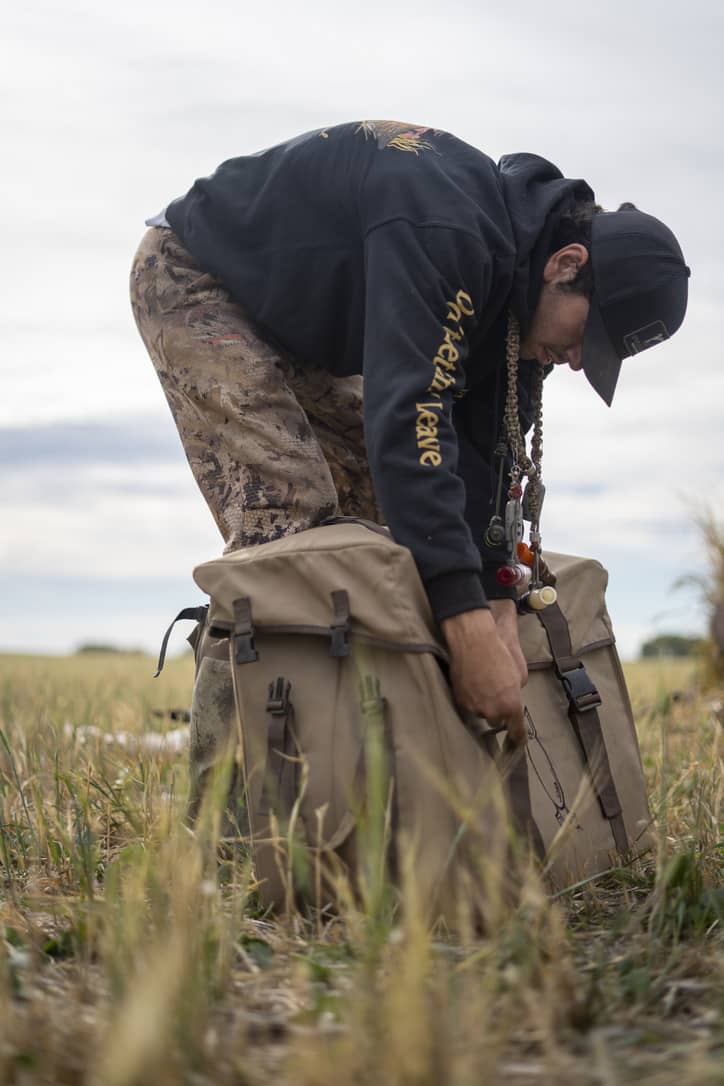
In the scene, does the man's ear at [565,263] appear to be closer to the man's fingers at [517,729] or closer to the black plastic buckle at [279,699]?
the man's fingers at [517,729]

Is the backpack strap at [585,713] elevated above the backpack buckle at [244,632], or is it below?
below

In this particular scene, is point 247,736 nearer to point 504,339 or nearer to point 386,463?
point 386,463

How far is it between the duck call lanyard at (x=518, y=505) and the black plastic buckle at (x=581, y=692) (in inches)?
7.7

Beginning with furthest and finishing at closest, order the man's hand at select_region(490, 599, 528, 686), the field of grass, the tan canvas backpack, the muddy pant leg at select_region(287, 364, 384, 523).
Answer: the muddy pant leg at select_region(287, 364, 384, 523), the man's hand at select_region(490, 599, 528, 686), the tan canvas backpack, the field of grass

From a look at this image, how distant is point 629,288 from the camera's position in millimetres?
2721

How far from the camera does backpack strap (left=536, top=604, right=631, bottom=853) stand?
2740 mm

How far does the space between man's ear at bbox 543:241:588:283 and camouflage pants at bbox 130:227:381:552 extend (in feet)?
2.40

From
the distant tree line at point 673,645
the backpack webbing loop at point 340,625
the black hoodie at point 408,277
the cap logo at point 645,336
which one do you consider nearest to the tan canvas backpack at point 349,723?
the backpack webbing loop at point 340,625

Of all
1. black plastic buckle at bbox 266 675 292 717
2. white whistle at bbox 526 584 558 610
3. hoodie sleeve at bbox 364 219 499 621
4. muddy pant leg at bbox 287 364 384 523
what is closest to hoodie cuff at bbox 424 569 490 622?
hoodie sleeve at bbox 364 219 499 621

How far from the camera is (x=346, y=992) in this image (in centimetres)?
156

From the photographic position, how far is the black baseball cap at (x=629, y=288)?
2.71 m

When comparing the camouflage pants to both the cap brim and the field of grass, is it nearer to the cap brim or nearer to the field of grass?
the cap brim

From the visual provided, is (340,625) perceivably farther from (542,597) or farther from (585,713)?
(585,713)

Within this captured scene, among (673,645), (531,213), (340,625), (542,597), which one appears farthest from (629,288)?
(673,645)
